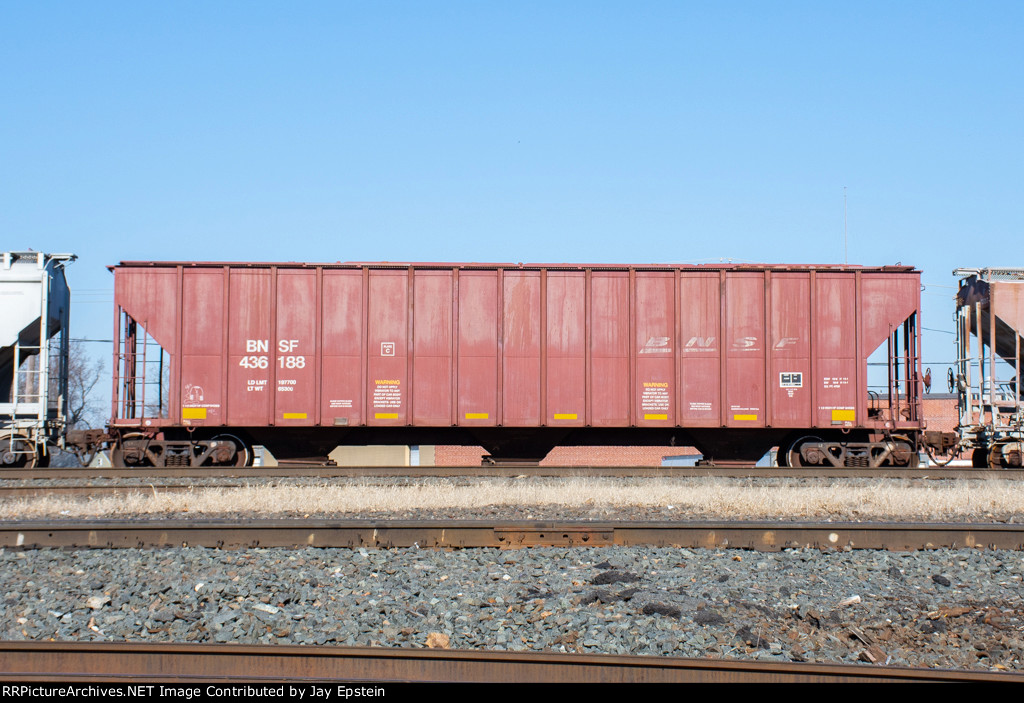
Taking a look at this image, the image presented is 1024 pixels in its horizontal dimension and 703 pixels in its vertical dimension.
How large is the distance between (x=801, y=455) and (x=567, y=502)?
6.70 metres

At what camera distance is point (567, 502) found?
10.1m

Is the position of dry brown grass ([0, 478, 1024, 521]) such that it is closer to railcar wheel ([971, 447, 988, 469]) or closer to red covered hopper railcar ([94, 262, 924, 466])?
red covered hopper railcar ([94, 262, 924, 466])

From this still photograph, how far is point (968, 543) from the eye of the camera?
7160 millimetres

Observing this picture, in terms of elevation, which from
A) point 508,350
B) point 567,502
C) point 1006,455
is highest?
point 508,350

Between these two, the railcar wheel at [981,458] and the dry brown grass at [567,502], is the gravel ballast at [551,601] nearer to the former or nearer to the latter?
the dry brown grass at [567,502]

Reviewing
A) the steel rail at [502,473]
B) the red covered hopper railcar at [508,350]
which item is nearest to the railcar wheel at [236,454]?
the red covered hopper railcar at [508,350]

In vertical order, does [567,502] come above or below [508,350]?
below

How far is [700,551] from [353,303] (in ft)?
30.7

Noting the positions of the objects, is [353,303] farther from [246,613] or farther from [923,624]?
[923,624]

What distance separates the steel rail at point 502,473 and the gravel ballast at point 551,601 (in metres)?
6.15

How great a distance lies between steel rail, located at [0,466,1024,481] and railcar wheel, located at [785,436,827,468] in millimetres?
1401

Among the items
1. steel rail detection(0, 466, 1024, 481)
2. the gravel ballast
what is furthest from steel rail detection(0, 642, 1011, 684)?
steel rail detection(0, 466, 1024, 481)

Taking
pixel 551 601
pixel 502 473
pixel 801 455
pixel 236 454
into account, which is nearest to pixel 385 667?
pixel 551 601

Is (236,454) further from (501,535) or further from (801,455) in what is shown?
(801,455)
